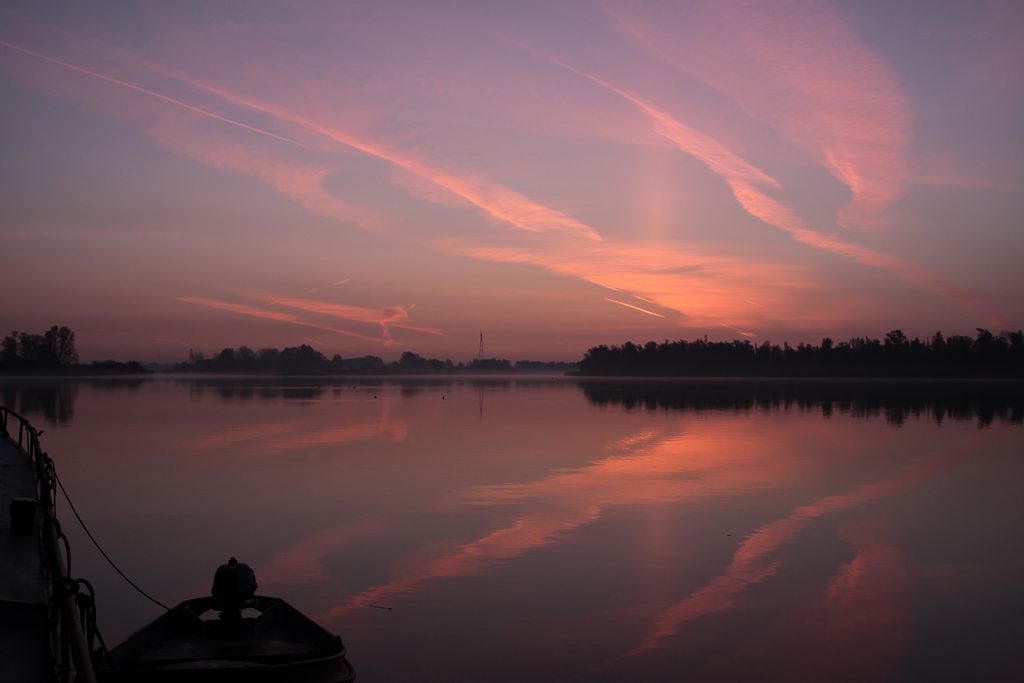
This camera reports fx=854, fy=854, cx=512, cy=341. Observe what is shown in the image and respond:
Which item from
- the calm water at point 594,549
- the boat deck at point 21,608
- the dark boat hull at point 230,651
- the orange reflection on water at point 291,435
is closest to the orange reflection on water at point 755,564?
the calm water at point 594,549

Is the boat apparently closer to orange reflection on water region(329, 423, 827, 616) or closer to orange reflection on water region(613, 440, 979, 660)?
orange reflection on water region(329, 423, 827, 616)

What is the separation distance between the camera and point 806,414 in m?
60.9

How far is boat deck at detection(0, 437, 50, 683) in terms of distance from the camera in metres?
8.48

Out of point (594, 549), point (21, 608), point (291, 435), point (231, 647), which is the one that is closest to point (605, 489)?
point (594, 549)

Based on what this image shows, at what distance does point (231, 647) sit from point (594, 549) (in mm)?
8527

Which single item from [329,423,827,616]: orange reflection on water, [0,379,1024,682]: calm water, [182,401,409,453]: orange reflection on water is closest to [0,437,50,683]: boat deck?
[0,379,1024,682]: calm water

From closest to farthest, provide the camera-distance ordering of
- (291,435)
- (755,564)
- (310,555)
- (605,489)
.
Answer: (755,564), (310,555), (605,489), (291,435)

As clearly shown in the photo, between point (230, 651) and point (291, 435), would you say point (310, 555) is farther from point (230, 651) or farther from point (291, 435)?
point (291, 435)

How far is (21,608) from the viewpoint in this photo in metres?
10.3

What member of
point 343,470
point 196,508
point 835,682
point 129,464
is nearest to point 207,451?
point 129,464

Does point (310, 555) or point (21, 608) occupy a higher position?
point (21, 608)

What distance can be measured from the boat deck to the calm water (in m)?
1.46

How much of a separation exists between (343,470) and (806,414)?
41874 millimetres

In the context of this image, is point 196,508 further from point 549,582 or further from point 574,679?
point 574,679
